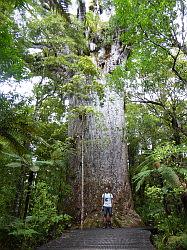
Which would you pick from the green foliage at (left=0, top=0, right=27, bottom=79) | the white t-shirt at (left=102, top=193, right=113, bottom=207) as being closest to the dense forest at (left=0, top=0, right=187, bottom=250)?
the green foliage at (left=0, top=0, right=27, bottom=79)

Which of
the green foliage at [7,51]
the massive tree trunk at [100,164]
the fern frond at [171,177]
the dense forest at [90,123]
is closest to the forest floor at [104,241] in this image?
the dense forest at [90,123]

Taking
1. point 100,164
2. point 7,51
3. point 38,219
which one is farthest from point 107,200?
point 7,51

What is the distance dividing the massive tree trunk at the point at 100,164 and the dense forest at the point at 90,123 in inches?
1.3

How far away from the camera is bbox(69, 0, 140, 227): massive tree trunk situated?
9.26m

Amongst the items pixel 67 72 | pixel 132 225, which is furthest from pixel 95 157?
pixel 67 72

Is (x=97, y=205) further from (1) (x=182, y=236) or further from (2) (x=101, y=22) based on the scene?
(2) (x=101, y=22)

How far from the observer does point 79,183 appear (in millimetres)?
9742

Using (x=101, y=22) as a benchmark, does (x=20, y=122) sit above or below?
below

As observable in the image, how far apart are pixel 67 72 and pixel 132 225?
5.56m

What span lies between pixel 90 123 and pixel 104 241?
498 cm

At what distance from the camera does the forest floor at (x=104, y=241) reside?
18.9 ft

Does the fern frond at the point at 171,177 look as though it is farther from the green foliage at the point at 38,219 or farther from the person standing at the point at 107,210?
the person standing at the point at 107,210

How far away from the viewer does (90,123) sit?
35.2ft

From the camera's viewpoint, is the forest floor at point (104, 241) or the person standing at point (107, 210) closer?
the forest floor at point (104, 241)
